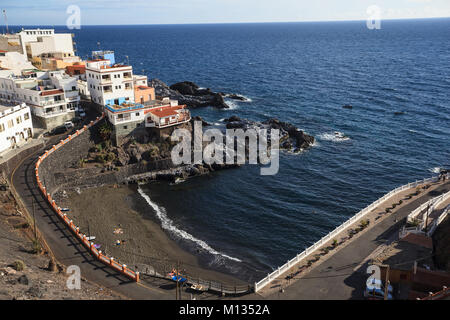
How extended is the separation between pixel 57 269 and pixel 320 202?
36.1 metres

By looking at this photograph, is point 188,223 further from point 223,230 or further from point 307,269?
point 307,269

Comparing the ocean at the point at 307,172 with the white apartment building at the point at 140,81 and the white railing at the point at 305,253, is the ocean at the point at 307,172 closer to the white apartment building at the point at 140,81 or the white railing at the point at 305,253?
the white railing at the point at 305,253

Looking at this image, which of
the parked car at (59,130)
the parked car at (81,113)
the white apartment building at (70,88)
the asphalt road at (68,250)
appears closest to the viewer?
the asphalt road at (68,250)

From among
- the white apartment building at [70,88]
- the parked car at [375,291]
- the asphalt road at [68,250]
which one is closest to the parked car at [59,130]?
the white apartment building at [70,88]

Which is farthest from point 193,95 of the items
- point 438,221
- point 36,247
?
point 438,221

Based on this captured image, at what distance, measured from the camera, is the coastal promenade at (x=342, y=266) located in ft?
105

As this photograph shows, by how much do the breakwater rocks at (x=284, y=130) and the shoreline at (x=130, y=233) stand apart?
31.3 meters

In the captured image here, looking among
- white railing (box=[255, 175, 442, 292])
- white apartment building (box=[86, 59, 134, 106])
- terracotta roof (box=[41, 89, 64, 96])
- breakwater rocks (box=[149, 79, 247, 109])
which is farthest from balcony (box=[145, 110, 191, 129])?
white railing (box=[255, 175, 442, 292])

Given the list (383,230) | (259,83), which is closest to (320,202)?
(383,230)

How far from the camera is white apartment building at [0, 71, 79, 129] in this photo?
64625 mm

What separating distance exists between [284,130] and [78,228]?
5071cm

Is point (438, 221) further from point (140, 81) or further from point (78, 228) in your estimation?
point (140, 81)

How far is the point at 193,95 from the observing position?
11069 centimetres
